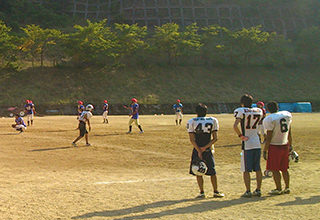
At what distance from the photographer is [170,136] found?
65.5 ft

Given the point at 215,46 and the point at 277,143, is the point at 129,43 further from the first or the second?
the point at 277,143

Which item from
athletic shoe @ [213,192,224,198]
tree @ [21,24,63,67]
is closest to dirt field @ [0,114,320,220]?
athletic shoe @ [213,192,224,198]

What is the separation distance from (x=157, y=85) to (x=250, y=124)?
47933 millimetres

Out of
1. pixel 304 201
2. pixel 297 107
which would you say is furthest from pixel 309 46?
pixel 304 201

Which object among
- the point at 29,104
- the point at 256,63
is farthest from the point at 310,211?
the point at 256,63

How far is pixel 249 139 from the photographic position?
7.65m

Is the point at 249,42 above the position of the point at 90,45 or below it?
above

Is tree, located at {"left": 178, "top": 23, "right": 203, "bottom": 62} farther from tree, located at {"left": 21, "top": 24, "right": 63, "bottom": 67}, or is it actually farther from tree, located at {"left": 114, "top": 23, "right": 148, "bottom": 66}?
tree, located at {"left": 21, "top": 24, "right": 63, "bottom": 67}

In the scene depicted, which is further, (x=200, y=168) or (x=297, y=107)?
(x=297, y=107)

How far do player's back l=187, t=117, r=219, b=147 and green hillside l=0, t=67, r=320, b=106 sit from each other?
4049 centimetres

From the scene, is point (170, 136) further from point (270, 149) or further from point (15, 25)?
point (15, 25)

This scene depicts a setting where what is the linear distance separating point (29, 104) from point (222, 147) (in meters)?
14.8

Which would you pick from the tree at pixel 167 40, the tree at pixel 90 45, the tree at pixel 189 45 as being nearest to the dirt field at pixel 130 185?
the tree at pixel 90 45

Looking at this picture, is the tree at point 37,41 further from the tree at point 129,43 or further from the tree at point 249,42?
the tree at point 249,42
